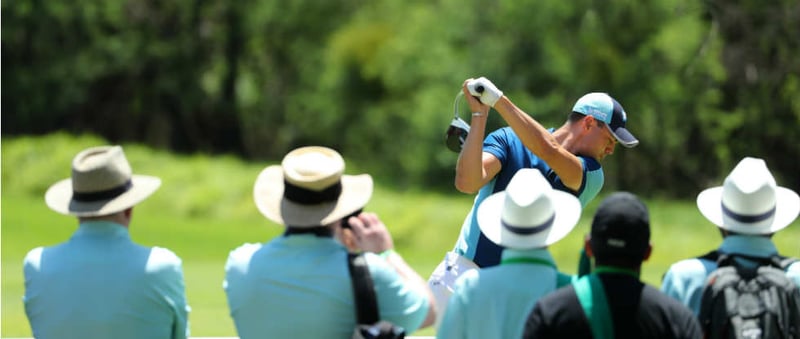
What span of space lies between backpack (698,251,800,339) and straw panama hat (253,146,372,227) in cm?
118

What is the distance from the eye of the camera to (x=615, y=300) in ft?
13.2

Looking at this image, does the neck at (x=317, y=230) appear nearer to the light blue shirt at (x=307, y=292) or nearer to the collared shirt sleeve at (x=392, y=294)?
the light blue shirt at (x=307, y=292)

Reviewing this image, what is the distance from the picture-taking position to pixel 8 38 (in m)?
48.6

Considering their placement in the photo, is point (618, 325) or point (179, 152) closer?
point (618, 325)

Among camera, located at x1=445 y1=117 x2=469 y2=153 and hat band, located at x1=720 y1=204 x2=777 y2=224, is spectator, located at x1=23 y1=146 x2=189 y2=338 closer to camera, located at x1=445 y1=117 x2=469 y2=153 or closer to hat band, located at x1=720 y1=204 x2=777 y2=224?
camera, located at x1=445 y1=117 x2=469 y2=153

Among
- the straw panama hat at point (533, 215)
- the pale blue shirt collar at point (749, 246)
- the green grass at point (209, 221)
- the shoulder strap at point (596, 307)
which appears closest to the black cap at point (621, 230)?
the shoulder strap at point (596, 307)

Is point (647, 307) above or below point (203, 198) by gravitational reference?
above

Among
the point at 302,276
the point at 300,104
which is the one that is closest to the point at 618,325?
the point at 302,276

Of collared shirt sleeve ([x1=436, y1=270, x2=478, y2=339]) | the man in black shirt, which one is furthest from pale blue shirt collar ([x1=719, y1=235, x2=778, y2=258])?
collared shirt sleeve ([x1=436, y1=270, x2=478, y2=339])

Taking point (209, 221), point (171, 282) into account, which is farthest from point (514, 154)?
point (209, 221)

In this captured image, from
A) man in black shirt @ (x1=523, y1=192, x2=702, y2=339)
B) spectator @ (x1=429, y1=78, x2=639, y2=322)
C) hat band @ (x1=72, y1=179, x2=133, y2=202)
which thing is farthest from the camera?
spectator @ (x1=429, y1=78, x2=639, y2=322)

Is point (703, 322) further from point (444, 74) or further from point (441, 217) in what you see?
point (444, 74)

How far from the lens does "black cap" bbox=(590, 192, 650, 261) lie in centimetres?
405

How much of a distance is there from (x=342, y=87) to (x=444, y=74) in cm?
1150
